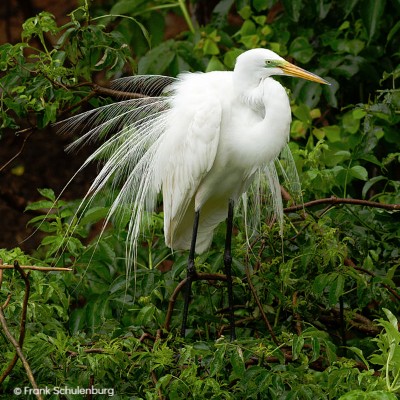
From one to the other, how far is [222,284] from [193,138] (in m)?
0.45

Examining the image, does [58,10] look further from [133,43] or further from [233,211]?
[233,211]

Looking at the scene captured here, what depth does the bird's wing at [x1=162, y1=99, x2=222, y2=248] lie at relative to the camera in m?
2.63

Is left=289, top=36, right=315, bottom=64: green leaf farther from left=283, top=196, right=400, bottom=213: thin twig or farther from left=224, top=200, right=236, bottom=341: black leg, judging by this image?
left=283, top=196, right=400, bottom=213: thin twig

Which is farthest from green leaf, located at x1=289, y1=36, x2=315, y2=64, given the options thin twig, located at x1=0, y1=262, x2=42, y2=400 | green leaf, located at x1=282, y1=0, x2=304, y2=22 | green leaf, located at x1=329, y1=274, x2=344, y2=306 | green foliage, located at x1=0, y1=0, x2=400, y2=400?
thin twig, located at x1=0, y1=262, x2=42, y2=400

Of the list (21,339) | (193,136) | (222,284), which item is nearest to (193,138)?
(193,136)

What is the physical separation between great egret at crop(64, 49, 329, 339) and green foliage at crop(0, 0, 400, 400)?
0.26 feet

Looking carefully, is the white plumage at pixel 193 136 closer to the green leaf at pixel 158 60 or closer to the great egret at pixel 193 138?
the great egret at pixel 193 138

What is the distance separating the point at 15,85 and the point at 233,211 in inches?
29.0

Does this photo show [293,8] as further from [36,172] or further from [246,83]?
[36,172]

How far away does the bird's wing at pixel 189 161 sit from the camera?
263 cm

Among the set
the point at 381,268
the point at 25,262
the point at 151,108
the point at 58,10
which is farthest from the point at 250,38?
the point at 58,10

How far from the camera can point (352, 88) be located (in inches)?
153

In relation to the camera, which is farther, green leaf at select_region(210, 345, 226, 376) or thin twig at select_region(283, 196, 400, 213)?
thin twig at select_region(283, 196, 400, 213)

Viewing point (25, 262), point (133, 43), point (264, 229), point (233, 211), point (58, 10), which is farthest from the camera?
point (58, 10)
